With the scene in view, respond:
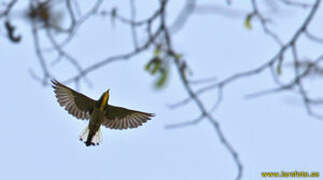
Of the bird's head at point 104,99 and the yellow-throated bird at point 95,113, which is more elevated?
the yellow-throated bird at point 95,113

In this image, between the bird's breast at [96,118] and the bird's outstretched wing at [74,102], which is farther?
the bird's outstretched wing at [74,102]

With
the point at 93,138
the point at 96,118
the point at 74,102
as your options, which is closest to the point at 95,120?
the point at 96,118

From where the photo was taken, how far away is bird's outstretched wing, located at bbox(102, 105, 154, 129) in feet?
15.9

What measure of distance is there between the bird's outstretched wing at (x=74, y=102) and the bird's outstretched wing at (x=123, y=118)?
6.7 inches

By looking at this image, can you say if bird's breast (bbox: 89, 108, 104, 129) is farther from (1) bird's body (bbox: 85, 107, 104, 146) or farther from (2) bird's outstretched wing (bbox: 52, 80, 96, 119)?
(2) bird's outstretched wing (bbox: 52, 80, 96, 119)

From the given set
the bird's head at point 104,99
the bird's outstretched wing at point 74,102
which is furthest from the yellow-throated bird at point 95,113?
the bird's head at point 104,99

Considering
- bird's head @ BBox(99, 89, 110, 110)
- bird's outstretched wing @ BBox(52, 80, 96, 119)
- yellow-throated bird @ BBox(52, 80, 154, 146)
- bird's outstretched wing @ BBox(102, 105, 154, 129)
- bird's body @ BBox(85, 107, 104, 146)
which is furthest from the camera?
bird's outstretched wing @ BBox(102, 105, 154, 129)

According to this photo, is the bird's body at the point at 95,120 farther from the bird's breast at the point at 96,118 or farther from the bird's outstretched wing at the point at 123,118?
the bird's outstretched wing at the point at 123,118

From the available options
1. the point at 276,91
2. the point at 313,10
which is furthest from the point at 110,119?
the point at 313,10

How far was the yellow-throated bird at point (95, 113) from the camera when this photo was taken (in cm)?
436

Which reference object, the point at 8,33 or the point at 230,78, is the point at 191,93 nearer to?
the point at 230,78

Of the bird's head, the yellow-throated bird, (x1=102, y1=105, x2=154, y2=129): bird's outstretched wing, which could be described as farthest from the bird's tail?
(x1=102, y1=105, x2=154, y2=129): bird's outstretched wing

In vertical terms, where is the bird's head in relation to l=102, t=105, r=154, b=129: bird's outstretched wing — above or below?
below

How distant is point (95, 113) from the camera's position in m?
→ 4.36
